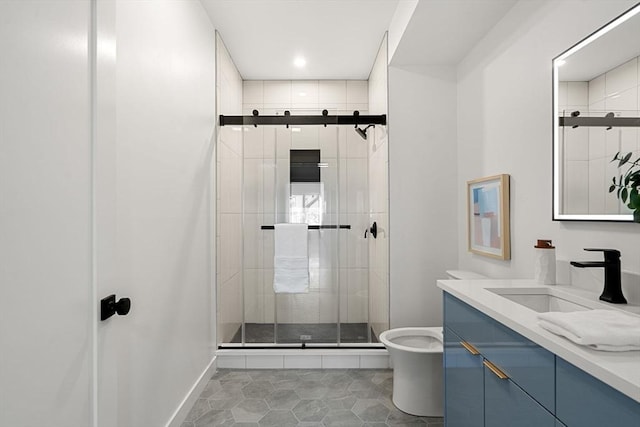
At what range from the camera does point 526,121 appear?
1841 millimetres

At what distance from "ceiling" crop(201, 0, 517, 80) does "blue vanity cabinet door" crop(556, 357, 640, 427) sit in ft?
6.31

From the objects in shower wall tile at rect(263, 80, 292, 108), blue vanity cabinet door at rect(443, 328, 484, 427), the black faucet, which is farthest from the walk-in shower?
the black faucet

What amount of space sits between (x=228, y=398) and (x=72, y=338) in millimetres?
1700

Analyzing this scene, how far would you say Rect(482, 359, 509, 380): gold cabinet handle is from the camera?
43.2 inches

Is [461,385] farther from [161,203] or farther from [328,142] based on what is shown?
[328,142]

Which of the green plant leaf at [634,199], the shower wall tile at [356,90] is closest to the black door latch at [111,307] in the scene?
the green plant leaf at [634,199]

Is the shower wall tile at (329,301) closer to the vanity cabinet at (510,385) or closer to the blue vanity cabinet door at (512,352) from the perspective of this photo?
the vanity cabinet at (510,385)

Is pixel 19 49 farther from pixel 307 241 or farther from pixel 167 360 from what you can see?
pixel 307 241

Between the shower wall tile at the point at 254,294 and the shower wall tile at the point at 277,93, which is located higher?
the shower wall tile at the point at 277,93

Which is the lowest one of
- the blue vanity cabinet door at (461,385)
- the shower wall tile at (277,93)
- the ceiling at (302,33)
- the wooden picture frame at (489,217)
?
the blue vanity cabinet door at (461,385)

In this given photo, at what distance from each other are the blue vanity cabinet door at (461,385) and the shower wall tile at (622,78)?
114cm

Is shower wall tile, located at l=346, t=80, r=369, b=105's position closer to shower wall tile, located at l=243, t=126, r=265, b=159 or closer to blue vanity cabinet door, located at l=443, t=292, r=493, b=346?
shower wall tile, located at l=243, t=126, r=265, b=159

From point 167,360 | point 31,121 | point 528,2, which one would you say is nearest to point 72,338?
point 31,121

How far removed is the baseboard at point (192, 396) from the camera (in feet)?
6.27
